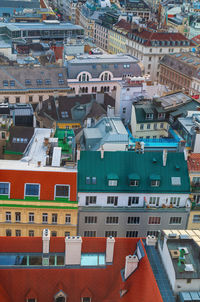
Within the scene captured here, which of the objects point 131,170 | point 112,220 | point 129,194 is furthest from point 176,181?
point 112,220

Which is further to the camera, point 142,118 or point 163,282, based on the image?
point 142,118

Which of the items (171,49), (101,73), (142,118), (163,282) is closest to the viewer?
(163,282)

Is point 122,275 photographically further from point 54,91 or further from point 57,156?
point 54,91

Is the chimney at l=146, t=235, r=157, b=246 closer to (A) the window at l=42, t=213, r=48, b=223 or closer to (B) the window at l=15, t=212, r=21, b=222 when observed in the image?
(A) the window at l=42, t=213, r=48, b=223

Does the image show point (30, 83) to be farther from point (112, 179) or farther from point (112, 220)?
point (112, 220)

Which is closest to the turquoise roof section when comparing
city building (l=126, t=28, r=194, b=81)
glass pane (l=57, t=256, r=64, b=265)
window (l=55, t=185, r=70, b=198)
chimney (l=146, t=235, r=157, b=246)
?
window (l=55, t=185, r=70, b=198)

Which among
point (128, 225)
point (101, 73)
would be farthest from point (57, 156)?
point (101, 73)
